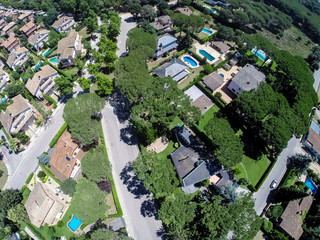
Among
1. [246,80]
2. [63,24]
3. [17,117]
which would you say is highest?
[63,24]

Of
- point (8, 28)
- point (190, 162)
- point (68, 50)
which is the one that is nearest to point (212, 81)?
point (190, 162)

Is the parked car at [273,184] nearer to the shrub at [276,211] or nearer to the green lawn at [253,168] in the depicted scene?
the green lawn at [253,168]

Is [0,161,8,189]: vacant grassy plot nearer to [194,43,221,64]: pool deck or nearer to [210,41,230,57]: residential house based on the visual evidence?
[194,43,221,64]: pool deck

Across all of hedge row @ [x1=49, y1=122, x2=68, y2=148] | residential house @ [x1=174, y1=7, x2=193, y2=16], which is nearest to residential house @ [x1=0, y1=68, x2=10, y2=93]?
hedge row @ [x1=49, y1=122, x2=68, y2=148]

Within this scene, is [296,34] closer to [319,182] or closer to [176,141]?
[319,182]

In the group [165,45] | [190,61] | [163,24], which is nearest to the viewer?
[165,45]

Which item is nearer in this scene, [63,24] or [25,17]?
[63,24]

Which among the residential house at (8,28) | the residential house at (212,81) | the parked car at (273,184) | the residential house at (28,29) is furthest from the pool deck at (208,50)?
the residential house at (8,28)

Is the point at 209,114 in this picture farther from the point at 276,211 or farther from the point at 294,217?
the point at 294,217
